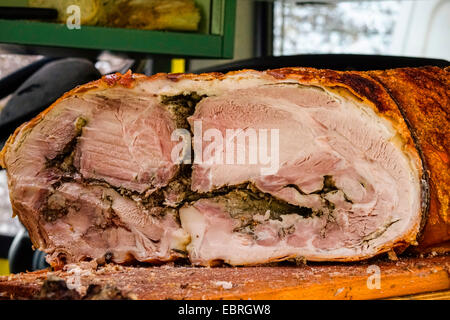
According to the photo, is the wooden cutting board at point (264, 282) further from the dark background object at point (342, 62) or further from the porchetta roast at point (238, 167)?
the dark background object at point (342, 62)

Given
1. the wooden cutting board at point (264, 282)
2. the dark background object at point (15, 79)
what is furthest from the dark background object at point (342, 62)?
the dark background object at point (15, 79)

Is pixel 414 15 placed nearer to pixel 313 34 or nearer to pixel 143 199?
pixel 313 34

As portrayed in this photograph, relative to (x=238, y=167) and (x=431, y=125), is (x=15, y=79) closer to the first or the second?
(x=238, y=167)

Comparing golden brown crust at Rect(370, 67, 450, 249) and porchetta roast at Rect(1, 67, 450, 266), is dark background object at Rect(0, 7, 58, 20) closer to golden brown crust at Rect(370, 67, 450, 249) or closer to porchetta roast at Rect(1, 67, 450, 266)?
porchetta roast at Rect(1, 67, 450, 266)

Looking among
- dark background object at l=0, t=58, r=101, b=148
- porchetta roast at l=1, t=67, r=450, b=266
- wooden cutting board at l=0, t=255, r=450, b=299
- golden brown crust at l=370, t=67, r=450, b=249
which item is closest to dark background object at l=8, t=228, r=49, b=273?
dark background object at l=0, t=58, r=101, b=148

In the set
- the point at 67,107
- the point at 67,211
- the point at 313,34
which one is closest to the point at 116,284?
Result: the point at 67,211

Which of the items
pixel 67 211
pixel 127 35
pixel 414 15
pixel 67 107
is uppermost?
pixel 414 15

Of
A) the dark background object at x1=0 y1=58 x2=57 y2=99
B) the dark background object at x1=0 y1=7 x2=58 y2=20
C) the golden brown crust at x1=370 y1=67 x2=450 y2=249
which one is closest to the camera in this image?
the golden brown crust at x1=370 y1=67 x2=450 y2=249
